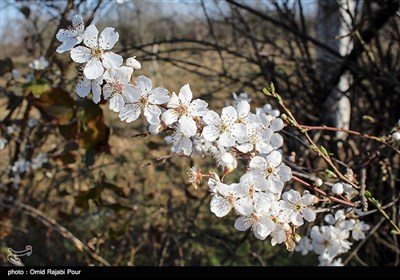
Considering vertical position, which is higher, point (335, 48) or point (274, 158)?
point (274, 158)

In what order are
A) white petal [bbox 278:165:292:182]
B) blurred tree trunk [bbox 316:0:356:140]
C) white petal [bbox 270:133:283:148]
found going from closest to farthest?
white petal [bbox 278:165:292:182], white petal [bbox 270:133:283:148], blurred tree trunk [bbox 316:0:356:140]

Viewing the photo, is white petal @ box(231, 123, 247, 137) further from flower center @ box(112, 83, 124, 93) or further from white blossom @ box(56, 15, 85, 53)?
white blossom @ box(56, 15, 85, 53)

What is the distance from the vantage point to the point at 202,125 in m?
1.14

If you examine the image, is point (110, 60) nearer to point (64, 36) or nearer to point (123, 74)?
point (123, 74)

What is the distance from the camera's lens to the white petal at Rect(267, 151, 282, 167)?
3.69 ft

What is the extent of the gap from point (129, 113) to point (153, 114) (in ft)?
0.20

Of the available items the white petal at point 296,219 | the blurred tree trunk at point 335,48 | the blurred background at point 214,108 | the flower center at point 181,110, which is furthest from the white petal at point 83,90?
the blurred tree trunk at point 335,48

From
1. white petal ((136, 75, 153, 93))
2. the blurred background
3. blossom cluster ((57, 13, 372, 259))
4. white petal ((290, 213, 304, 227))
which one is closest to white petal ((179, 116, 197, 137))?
blossom cluster ((57, 13, 372, 259))

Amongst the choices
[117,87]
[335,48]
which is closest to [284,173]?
[117,87]

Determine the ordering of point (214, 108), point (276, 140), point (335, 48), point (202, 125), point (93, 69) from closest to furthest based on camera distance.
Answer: point (93, 69), point (202, 125), point (276, 140), point (214, 108), point (335, 48)

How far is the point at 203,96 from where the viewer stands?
2980 mm

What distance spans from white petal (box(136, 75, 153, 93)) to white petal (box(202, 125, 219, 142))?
0.16m

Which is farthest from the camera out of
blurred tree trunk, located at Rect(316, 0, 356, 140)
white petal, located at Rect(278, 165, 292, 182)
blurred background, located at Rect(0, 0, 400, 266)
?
blurred tree trunk, located at Rect(316, 0, 356, 140)

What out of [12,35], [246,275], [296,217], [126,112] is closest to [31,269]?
[246,275]
